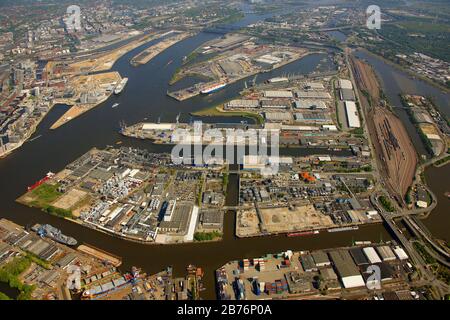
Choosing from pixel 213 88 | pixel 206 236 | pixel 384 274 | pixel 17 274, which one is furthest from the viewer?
pixel 213 88

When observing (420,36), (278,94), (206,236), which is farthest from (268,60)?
(206,236)

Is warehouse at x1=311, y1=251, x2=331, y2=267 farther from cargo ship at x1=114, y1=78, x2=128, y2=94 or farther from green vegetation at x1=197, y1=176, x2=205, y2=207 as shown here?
cargo ship at x1=114, y1=78, x2=128, y2=94

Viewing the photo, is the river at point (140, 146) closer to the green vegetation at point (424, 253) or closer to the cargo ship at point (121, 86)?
the cargo ship at point (121, 86)

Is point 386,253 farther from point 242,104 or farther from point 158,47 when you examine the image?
point 158,47

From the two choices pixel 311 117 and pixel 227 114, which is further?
pixel 227 114

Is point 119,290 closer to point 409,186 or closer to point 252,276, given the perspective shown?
point 252,276

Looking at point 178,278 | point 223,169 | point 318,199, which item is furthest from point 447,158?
point 178,278
